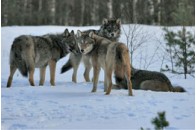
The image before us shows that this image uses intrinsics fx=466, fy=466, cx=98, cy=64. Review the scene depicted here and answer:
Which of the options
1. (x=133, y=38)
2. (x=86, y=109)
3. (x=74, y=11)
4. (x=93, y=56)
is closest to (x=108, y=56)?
(x=93, y=56)

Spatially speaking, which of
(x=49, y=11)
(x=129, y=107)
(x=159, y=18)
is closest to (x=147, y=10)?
(x=159, y=18)

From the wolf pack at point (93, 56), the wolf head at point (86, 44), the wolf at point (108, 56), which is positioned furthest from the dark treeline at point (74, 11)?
the wolf at point (108, 56)

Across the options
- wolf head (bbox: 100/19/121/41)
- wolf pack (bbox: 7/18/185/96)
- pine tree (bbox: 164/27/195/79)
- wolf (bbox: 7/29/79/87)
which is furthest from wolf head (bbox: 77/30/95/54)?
pine tree (bbox: 164/27/195/79)

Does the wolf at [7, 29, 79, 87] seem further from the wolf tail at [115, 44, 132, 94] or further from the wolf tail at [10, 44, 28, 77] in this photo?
the wolf tail at [115, 44, 132, 94]

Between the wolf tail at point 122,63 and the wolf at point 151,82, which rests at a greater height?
the wolf tail at point 122,63

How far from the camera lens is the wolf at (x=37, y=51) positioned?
10.1m

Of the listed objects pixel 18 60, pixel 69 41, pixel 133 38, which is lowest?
pixel 18 60

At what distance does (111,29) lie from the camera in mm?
11906

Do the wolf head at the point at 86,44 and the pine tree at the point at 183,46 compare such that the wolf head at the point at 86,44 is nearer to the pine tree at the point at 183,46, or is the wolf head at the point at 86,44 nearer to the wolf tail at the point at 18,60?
the wolf tail at the point at 18,60

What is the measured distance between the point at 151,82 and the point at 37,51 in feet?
8.73

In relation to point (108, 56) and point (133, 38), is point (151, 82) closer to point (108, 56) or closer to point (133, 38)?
point (108, 56)

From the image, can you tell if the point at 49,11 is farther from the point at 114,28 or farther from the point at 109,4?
the point at 114,28

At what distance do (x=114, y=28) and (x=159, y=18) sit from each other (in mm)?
26561

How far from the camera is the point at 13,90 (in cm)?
896
